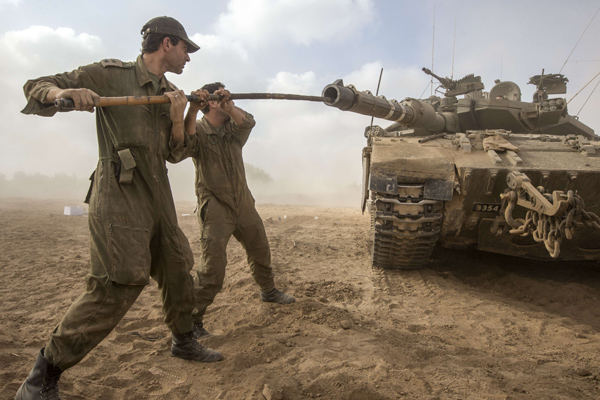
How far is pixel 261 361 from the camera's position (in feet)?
8.95

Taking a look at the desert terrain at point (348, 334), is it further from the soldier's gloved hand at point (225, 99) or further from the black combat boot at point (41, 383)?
the soldier's gloved hand at point (225, 99)

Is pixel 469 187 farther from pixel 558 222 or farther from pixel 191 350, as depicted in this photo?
pixel 191 350

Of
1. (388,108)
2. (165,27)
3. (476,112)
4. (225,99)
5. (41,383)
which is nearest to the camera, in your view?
(41,383)

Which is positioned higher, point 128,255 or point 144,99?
point 144,99

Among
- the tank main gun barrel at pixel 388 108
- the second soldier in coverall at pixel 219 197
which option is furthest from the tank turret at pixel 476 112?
the second soldier in coverall at pixel 219 197

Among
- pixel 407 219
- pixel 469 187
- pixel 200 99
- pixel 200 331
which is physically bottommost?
pixel 200 331

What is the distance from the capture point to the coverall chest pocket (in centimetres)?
218

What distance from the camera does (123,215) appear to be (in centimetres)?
225

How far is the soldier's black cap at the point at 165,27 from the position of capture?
248cm

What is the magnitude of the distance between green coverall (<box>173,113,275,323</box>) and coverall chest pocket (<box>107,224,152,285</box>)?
100cm

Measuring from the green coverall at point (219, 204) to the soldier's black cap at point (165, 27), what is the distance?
0.86m

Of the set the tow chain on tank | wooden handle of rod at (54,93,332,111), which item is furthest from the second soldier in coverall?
the tow chain on tank

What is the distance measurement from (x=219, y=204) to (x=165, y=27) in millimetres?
1356

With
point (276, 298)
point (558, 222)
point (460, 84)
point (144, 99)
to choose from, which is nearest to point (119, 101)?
point (144, 99)
